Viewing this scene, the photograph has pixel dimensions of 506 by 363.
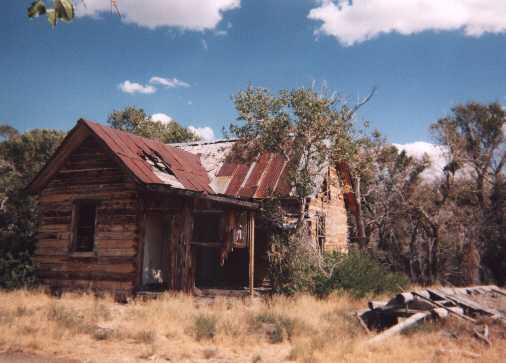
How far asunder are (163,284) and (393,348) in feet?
27.0

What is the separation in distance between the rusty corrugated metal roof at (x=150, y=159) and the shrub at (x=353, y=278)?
178 inches

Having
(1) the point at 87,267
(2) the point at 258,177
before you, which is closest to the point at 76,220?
(1) the point at 87,267

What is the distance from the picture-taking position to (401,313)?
29.6 ft

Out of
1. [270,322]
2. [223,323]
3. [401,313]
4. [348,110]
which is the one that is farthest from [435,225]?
[223,323]

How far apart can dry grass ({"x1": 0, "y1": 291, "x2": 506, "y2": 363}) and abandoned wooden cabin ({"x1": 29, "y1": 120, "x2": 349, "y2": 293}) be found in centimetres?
194

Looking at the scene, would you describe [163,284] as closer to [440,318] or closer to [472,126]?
[440,318]

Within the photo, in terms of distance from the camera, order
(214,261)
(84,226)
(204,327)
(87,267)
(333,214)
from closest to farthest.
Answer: (204,327), (87,267), (84,226), (214,261), (333,214)

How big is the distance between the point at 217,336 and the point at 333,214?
1114 centimetres

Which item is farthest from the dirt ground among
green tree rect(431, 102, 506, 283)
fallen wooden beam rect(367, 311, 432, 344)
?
green tree rect(431, 102, 506, 283)

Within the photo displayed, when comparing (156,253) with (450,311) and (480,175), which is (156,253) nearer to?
(450,311)

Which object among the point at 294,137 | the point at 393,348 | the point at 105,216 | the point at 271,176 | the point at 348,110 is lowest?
the point at 393,348

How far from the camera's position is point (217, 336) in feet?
25.3

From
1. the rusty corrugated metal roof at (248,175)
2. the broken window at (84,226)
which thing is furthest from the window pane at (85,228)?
the rusty corrugated metal roof at (248,175)

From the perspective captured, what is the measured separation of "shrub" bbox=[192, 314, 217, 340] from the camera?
25.8ft
